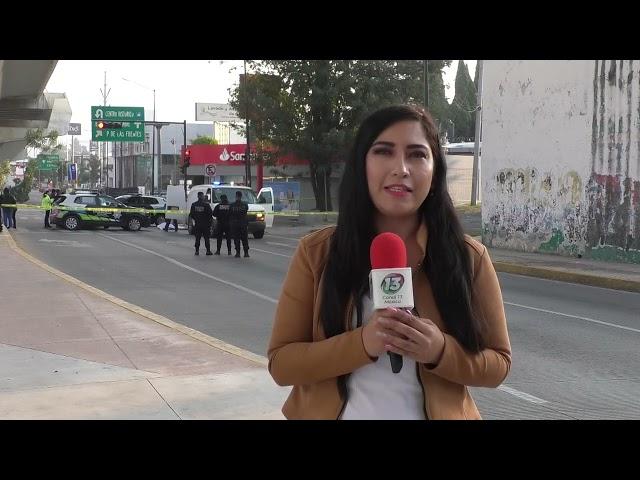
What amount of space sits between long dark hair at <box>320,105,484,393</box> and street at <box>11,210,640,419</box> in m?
4.28

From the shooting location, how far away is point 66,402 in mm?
6223

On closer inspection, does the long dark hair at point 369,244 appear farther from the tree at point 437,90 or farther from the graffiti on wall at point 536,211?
the tree at point 437,90

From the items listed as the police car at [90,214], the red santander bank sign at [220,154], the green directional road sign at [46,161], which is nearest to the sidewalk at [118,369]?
the police car at [90,214]

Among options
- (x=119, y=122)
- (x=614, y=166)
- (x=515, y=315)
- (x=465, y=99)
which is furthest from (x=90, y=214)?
(x=465, y=99)

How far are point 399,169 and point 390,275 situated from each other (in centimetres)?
36

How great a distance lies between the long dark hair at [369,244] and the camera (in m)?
2.23

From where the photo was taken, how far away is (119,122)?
155 ft

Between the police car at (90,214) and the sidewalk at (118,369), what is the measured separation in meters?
23.3

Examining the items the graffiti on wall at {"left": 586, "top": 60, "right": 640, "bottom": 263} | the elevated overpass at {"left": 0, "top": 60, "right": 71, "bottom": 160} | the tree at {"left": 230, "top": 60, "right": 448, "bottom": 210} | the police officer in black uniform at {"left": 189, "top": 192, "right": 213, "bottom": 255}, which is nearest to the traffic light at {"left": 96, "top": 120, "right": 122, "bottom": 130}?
the tree at {"left": 230, "top": 60, "right": 448, "bottom": 210}

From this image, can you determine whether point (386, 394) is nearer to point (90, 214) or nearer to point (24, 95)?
point (24, 95)

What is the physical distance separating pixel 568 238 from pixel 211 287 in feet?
34.6
